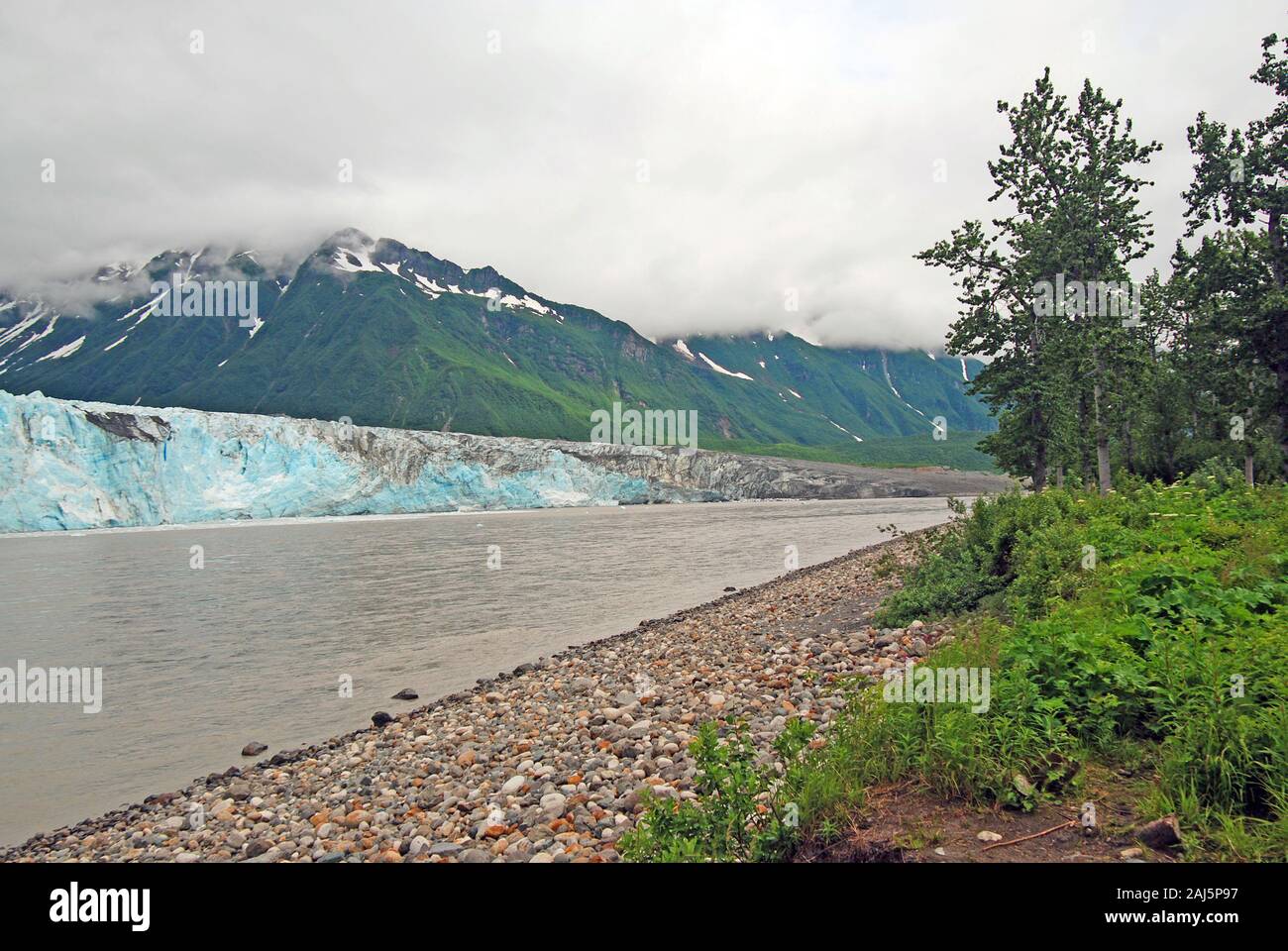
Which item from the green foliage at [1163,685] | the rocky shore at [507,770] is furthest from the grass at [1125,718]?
the rocky shore at [507,770]

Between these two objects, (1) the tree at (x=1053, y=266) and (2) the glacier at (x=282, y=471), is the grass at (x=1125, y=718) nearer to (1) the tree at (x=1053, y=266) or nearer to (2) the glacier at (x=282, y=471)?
(1) the tree at (x=1053, y=266)

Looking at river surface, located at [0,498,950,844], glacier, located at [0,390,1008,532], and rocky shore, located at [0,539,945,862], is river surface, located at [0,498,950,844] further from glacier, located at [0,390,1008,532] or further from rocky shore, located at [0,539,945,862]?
glacier, located at [0,390,1008,532]

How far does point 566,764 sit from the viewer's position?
9648 mm

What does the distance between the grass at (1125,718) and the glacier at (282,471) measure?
97.2 metres

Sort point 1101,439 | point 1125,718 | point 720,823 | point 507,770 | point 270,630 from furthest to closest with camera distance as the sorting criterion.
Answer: point 1101,439 → point 270,630 → point 507,770 → point 1125,718 → point 720,823

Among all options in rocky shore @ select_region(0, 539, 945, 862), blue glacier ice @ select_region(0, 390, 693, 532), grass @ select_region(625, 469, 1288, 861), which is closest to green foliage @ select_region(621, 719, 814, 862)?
grass @ select_region(625, 469, 1288, 861)

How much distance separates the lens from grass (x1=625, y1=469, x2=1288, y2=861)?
477 centimetres

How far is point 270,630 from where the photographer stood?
24094mm

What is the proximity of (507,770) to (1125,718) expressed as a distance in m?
7.48

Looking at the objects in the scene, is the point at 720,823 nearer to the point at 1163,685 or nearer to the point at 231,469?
the point at 1163,685

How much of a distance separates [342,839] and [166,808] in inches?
160

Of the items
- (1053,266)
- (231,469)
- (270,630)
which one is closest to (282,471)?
(231,469)
